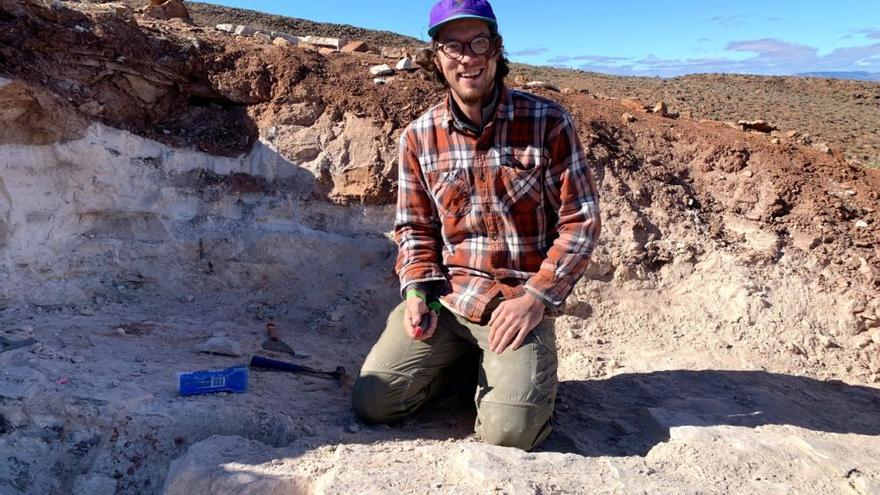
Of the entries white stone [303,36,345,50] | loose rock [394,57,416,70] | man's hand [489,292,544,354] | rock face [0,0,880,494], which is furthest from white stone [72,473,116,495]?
white stone [303,36,345,50]

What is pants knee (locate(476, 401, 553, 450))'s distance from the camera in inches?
113

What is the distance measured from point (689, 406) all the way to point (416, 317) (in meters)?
1.33

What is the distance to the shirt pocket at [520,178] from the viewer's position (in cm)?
305

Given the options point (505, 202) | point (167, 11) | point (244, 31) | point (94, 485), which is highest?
point (167, 11)

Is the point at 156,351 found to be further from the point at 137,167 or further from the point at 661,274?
the point at 661,274

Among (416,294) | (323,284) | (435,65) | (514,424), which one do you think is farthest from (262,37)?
(514,424)

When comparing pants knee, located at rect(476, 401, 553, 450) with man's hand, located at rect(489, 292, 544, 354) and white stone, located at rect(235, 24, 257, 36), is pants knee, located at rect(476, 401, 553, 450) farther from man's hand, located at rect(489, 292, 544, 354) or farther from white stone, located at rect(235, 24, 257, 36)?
white stone, located at rect(235, 24, 257, 36)

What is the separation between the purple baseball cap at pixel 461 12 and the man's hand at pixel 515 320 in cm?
112

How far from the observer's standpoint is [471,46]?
2.91 metres

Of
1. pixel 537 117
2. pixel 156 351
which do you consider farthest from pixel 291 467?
pixel 537 117

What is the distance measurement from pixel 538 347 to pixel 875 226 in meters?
2.65

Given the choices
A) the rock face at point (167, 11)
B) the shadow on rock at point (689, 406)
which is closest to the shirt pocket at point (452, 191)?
the shadow on rock at point (689, 406)

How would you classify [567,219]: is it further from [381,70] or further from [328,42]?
[328,42]

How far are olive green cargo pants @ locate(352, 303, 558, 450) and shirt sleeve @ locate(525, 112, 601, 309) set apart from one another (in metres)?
0.22
